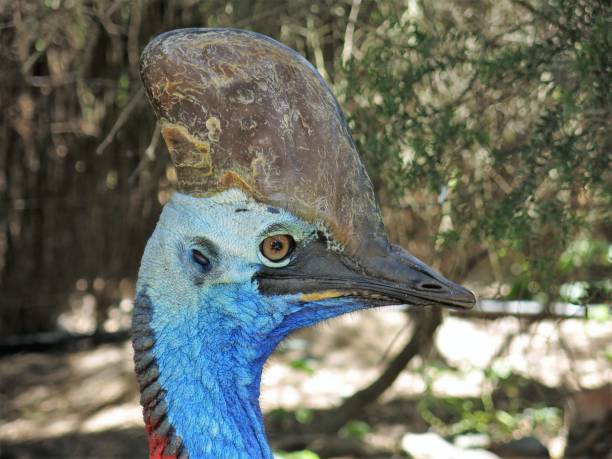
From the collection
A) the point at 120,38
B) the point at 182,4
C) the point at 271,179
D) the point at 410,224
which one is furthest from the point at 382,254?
the point at 120,38

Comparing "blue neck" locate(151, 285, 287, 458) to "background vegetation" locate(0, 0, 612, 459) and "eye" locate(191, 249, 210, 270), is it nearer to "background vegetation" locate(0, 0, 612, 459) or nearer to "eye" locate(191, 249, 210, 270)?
"eye" locate(191, 249, 210, 270)

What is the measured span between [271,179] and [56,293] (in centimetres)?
416

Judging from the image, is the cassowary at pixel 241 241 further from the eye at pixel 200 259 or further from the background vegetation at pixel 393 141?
the background vegetation at pixel 393 141

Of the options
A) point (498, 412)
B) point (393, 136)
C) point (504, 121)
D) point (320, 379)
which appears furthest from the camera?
point (320, 379)

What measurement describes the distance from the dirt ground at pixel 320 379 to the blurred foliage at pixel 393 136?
19.2 inches

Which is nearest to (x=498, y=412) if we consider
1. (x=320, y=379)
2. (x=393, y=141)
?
(x=320, y=379)

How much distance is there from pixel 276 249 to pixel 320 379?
3.22 m

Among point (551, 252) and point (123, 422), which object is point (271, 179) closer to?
point (551, 252)

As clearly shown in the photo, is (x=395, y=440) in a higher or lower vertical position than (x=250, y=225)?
lower

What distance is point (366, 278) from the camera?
63.4 inches

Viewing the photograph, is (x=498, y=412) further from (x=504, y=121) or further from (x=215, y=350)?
(x=215, y=350)

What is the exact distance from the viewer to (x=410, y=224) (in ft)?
13.7

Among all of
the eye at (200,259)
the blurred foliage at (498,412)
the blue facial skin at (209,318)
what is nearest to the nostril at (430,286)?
the blue facial skin at (209,318)

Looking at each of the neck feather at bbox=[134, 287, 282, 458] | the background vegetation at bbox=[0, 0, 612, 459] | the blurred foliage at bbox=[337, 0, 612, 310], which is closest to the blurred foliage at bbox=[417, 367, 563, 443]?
the background vegetation at bbox=[0, 0, 612, 459]
